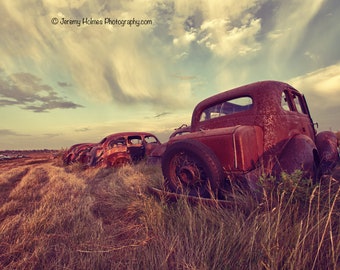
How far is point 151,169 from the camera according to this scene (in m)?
6.82

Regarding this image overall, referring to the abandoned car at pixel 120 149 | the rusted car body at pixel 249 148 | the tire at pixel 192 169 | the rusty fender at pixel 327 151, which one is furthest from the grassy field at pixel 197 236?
the abandoned car at pixel 120 149

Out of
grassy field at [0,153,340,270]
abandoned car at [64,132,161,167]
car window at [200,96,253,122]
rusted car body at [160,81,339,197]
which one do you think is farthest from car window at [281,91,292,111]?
abandoned car at [64,132,161,167]

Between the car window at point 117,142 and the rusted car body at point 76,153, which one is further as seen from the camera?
the rusted car body at point 76,153

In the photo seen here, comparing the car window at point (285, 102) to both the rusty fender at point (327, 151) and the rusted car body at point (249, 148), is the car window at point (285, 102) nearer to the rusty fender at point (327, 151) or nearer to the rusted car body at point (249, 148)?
the rusted car body at point (249, 148)

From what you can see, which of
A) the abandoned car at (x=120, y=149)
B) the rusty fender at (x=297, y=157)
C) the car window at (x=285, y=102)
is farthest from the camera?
the abandoned car at (x=120, y=149)

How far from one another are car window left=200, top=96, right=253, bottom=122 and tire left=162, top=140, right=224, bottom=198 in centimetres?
134

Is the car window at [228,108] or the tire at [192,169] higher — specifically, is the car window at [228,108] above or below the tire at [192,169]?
above

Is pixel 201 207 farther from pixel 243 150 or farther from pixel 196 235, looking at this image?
pixel 243 150

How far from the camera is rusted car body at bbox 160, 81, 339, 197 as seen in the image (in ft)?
10.1

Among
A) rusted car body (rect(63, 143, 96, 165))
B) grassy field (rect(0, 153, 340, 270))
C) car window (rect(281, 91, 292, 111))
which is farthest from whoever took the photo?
rusted car body (rect(63, 143, 96, 165))

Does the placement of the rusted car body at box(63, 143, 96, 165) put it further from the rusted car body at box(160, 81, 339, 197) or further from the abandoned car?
the rusted car body at box(160, 81, 339, 197)

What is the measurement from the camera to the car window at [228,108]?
3.99 m

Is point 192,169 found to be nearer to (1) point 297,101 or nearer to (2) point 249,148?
(2) point 249,148

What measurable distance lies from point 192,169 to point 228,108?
5.58 ft
